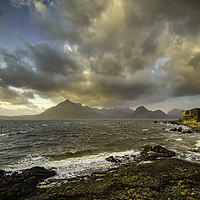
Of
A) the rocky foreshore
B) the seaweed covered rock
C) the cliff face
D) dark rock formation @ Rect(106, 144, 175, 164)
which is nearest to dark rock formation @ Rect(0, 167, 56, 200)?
the rocky foreshore

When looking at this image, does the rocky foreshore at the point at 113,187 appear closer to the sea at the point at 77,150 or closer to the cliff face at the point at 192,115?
the sea at the point at 77,150

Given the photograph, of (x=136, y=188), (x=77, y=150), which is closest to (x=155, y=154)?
(x=136, y=188)

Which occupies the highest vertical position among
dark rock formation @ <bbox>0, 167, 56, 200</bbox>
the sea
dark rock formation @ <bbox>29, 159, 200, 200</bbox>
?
dark rock formation @ <bbox>29, 159, 200, 200</bbox>

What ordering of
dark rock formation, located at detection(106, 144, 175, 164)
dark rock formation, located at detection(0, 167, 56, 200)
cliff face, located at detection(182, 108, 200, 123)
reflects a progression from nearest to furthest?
dark rock formation, located at detection(0, 167, 56, 200), dark rock formation, located at detection(106, 144, 175, 164), cliff face, located at detection(182, 108, 200, 123)

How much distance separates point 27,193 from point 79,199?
4904 millimetres

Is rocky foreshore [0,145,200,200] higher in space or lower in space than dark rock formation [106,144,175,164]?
higher

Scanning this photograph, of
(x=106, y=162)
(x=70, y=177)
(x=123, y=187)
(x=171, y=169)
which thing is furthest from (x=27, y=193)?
(x=171, y=169)

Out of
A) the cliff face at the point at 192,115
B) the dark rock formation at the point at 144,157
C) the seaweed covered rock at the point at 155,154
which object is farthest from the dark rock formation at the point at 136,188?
the cliff face at the point at 192,115

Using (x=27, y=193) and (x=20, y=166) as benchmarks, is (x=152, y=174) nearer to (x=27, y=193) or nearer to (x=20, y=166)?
(x=27, y=193)

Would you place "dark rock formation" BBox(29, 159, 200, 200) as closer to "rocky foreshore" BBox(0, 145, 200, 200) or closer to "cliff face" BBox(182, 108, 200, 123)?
"rocky foreshore" BBox(0, 145, 200, 200)

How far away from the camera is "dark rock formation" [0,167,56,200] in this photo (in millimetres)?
9055

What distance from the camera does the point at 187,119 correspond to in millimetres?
108062

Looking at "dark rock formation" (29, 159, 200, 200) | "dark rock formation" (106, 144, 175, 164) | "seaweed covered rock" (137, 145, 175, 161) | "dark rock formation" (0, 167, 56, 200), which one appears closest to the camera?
"dark rock formation" (29, 159, 200, 200)

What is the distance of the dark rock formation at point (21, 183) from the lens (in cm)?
905
